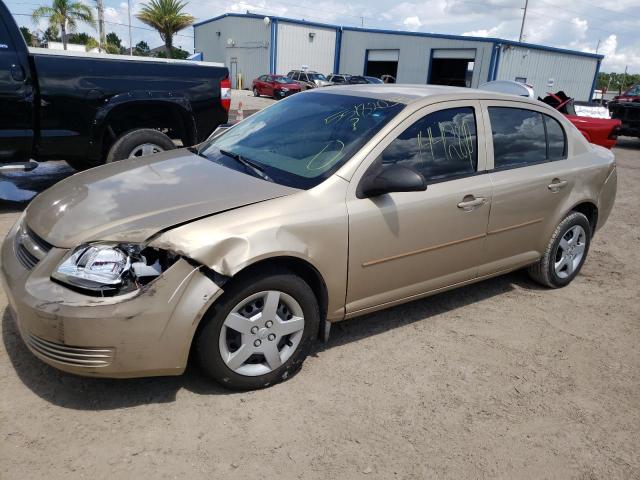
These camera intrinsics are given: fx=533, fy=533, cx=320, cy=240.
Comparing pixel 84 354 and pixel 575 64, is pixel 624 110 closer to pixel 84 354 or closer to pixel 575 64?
pixel 84 354

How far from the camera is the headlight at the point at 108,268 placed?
249cm

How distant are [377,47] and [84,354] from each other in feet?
133

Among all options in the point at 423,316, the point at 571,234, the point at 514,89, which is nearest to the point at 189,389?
the point at 423,316

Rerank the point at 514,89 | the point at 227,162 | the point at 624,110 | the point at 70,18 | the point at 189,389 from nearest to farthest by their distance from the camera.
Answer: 1. the point at 189,389
2. the point at 227,162
3. the point at 514,89
4. the point at 624,110
5. the point at 70,18

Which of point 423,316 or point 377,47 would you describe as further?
point 377,47

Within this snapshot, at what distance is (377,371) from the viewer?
3.23 meters

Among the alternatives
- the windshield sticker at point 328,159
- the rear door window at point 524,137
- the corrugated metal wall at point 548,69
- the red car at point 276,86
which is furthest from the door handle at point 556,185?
the corrugated metal wall at point 548,69

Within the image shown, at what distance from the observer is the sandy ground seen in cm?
244

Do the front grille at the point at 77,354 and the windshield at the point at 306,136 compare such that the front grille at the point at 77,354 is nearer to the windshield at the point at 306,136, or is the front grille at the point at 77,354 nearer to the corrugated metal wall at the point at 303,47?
the windshield at the point at 306,136

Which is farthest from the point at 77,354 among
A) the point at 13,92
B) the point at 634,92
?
the point at 634,92

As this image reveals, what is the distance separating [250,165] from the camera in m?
3.34

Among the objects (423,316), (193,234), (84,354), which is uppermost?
(193,234)

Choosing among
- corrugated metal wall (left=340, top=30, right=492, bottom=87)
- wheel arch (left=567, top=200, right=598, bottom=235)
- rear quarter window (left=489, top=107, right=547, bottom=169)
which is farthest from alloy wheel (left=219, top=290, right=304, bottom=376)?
corrugated metal wall (left=340, top=30, right=492, bottom=87)

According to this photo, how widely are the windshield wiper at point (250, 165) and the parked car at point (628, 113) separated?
1520cm
